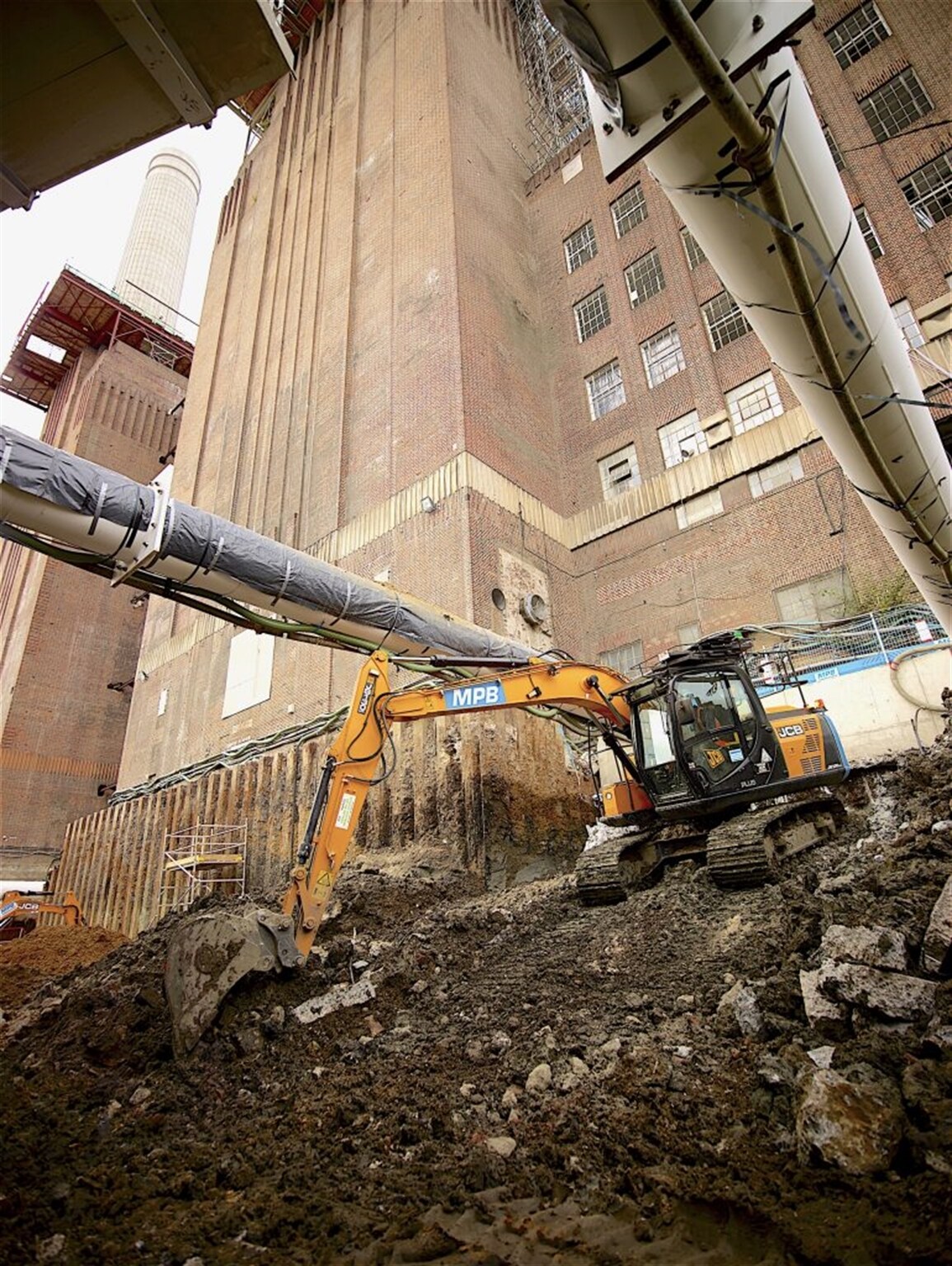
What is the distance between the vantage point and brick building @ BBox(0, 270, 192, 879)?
2441 cm

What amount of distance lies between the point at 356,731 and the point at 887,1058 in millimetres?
4897

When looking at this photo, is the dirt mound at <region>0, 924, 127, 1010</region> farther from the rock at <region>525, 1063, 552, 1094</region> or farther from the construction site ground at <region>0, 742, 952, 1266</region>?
the rock at <region>525, 1063, 552, 1094</region>

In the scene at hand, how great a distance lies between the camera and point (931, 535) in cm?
545

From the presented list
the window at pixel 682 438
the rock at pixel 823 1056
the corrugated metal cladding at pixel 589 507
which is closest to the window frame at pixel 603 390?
the window at pixel 682 438

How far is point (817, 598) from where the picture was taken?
598 inches

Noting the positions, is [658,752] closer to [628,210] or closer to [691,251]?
[691,251]

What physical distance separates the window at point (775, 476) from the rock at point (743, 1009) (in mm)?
14349

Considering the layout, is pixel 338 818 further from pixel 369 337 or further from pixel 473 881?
pixel 369 337

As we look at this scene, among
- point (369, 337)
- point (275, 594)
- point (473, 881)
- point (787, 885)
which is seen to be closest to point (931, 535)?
point (787, 885)

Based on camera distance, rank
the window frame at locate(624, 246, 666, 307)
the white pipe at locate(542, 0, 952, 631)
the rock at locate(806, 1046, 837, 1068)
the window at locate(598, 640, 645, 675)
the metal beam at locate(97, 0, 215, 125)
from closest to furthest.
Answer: the metal beam at locate(97, 0, 215, 125), the white pipe at locate(542, 0, 952, 631), the rock at locate(806, 1046, 837, 1068), the window at locate(598, 640, 645, 675), the window frame at locate(624, 246, 666, 307)

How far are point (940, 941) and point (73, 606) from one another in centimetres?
3027

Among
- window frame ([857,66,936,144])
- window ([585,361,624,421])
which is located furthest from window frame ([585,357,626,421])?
window frame ([857,66,936,144])

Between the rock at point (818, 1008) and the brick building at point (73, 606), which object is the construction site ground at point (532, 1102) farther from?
A: the brick building at point (73, 606)

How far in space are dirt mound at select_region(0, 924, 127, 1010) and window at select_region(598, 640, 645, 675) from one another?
1229 cm
